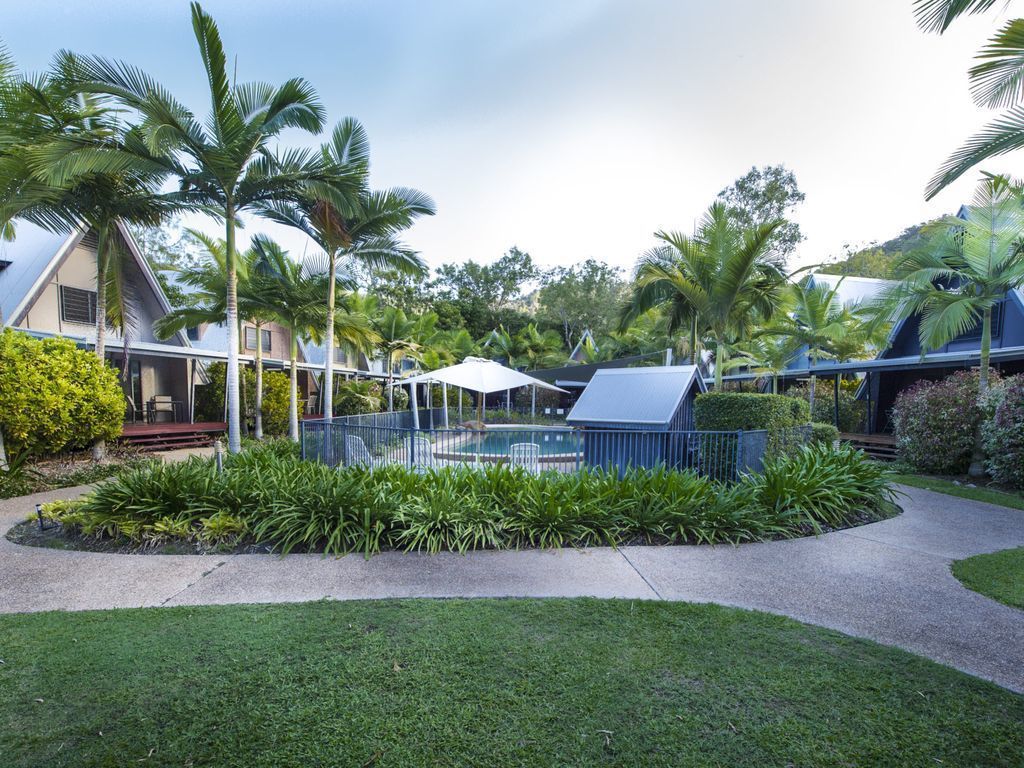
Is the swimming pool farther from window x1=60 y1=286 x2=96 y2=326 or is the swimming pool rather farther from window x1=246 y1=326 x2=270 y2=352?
window x1=246 y1=326 x2=270 y2=352

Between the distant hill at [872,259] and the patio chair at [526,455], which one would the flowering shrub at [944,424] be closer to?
the patio chair at [526,455]

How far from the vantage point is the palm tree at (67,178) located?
736 centimetres

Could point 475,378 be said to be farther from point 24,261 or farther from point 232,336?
point 24,261

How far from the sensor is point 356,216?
10289 mm

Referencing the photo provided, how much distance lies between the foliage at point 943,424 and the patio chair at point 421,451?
432 inches

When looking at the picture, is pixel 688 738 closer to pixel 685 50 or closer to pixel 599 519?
pixel 599 519

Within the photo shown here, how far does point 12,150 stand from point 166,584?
8022 mm

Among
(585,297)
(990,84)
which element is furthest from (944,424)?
(585,297)

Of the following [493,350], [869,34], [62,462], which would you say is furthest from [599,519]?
[493,350]

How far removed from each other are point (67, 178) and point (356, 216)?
463 centimetres

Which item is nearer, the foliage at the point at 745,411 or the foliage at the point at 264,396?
the foliage at the point at 745,411

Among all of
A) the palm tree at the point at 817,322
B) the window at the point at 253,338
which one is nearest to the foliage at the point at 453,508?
the palm tree at the point at 817,322

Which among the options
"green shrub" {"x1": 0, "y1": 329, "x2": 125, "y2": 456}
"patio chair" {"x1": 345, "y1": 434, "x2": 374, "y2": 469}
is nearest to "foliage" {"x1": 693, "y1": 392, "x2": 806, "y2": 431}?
"patio chair" {"x1": 345, "y1": 434, "x2": 374, "y2": 469}

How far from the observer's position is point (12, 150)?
24.9 feet
